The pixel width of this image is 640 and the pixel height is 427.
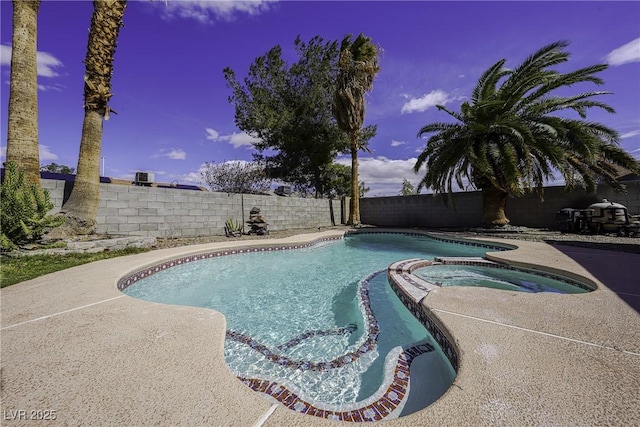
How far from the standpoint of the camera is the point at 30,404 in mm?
1328

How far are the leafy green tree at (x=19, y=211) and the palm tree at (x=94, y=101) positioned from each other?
1.14m

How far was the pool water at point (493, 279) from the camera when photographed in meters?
4.12

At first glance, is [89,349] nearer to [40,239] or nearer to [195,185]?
[40,239]

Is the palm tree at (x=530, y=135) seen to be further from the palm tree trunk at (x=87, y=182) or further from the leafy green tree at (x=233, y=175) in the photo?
the leafy green tree at (x=233, y=175)

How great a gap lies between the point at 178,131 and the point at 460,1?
17.8 metres

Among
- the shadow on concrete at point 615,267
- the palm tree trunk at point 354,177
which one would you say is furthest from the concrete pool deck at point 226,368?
the palm tree trunk at point 354,177

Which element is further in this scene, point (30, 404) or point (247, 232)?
point (247, 232)

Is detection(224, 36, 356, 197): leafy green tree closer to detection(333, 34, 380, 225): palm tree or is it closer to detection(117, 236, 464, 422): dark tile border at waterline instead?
detection(333, 34, 380, 225): palm tree

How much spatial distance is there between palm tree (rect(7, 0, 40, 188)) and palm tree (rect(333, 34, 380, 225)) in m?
11.8

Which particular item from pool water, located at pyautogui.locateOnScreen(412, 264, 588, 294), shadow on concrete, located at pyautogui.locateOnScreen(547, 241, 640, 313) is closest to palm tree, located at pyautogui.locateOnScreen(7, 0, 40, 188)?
pool water, located at pyautogui.locateOnScreen(412, 264, 588, 294)

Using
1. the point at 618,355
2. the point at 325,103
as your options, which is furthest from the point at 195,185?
the point at 618,355

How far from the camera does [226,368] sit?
1.64m

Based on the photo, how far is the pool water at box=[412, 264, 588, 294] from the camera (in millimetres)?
4125

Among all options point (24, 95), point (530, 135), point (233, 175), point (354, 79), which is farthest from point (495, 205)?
point (233, 175)
